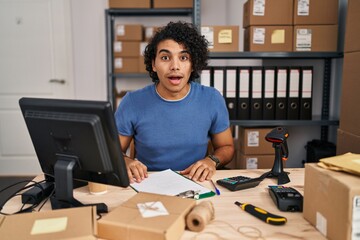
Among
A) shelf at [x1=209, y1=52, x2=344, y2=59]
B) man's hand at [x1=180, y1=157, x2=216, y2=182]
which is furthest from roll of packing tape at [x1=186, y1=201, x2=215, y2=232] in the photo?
shelf at [x1=209, y1=52, x2=344, y2=59]

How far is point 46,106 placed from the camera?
864 mm

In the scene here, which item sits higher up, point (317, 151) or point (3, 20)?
point (3, 20)

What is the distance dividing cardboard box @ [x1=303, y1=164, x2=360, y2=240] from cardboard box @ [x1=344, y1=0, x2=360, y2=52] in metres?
0.98

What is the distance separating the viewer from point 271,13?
81.7 inches

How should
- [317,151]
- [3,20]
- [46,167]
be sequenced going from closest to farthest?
1. [46,167]
2. [317,151]
3. [3,20]

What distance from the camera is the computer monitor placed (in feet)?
2.65

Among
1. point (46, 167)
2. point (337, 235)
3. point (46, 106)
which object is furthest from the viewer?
point (46, 167)

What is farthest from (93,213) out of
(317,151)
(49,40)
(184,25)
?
(49,40)

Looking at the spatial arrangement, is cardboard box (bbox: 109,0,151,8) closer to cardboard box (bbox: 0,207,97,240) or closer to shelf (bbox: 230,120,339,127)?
shelf (bbox: 230,120,339,127)

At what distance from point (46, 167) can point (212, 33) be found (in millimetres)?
1487

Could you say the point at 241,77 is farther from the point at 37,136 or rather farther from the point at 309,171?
the point at 37,136

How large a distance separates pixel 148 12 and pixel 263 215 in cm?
259

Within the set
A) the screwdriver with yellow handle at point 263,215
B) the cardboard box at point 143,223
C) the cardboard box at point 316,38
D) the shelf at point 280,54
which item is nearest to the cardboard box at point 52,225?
the cardboard box at point 143,223

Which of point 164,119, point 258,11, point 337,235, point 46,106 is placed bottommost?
point 337,235
